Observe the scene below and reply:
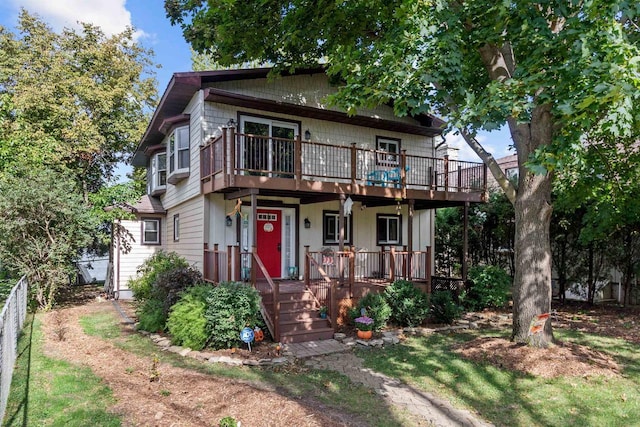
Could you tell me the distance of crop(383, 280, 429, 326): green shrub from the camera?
388 inches

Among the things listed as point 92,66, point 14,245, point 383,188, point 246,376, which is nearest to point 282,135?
point 383,188

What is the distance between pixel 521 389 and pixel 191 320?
595 cm

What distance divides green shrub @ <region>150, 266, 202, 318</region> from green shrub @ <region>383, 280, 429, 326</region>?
4.86 m

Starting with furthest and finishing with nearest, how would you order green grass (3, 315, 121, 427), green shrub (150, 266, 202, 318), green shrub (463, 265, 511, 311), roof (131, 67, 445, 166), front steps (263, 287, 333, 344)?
1. green shrub (463, 265, 511, 311)
2. roof (131, 67, 445, 166)
3. green shrub (150, 266, 202, 318)
4. front steps (263, 287, 333, 344)
5. green grass (3, 315, 121, 427)

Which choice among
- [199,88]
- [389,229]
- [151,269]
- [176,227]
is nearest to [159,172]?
[176,227]

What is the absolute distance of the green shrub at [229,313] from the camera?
25.3ft

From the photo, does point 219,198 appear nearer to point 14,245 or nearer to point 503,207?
point 14,245

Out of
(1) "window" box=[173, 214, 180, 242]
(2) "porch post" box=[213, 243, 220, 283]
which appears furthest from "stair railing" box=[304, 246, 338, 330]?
(1) "window" box=[173, 214, 180, 242]

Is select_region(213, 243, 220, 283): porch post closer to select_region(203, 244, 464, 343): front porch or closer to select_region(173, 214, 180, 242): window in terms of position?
select_region(203, 244, 464, 343): front porch

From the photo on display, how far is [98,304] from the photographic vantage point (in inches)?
541

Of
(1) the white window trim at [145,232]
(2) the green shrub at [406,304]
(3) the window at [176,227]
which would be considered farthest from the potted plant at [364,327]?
(1) the white window trim at [145,232]

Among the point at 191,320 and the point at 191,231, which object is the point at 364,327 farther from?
the point at 191,231

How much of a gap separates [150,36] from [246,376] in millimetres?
23671

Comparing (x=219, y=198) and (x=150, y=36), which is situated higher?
(x=150, y=36)
